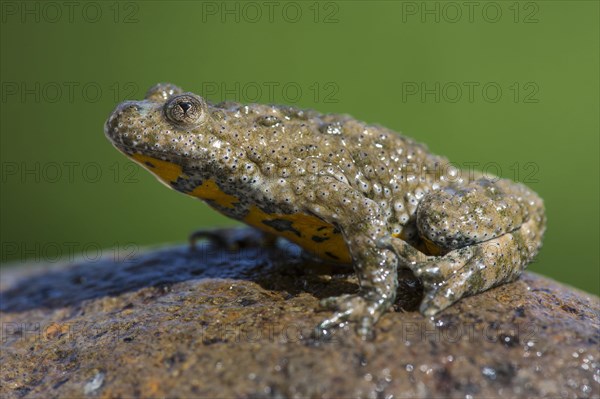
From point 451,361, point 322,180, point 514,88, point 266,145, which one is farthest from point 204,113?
point 514,88

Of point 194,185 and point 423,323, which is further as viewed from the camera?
point 194,185

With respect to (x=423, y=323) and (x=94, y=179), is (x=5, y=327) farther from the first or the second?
(x=94, y=179)

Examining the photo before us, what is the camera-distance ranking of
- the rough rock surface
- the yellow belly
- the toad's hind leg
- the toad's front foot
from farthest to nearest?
1. the yellow belly
2. the toad's hind leg
3. the toad's front foot
4. the rough rock surface

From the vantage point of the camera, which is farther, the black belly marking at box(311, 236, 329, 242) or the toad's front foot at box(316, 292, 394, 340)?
the black belly marking at box(311, 236, 329, 242)

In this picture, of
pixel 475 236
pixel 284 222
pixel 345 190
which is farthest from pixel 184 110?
pixel 475 236

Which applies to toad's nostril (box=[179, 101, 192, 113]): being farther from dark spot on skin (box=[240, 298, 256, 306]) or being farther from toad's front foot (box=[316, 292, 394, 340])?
toad's front foot (box=[316, 292, 394, 340])

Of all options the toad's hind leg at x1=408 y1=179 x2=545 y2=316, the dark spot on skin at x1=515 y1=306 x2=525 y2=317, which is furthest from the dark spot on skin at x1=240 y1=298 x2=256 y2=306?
the dark spot on skin at x1=515 y1=306 x2=525 y2=317
